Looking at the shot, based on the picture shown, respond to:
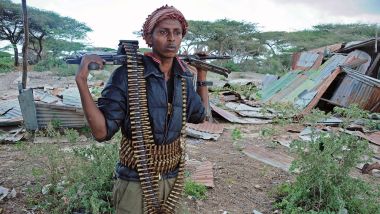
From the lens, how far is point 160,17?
208cm

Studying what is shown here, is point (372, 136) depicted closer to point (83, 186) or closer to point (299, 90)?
point (299, 90)

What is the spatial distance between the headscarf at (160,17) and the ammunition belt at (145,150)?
0.35 ft

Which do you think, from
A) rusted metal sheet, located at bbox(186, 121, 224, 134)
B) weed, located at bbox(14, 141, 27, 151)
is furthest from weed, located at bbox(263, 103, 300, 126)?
weed, located at bbox(14, 141, 27, 151)

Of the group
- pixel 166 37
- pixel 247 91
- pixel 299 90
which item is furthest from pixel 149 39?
pixel 247 91

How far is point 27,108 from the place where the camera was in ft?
23.6

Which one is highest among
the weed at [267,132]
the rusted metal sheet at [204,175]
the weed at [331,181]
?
the weed at [331,181]

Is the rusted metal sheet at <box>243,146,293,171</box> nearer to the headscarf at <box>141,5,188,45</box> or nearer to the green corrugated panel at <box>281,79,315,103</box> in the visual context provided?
the headscarf at <box>141,5,188,45</box>

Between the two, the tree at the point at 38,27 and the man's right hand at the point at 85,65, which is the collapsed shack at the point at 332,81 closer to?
the man's right hand at the point at 85,65

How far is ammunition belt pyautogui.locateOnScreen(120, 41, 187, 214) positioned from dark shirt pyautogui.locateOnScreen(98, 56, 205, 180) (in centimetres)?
3

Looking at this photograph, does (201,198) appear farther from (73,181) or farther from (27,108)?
(27,108)

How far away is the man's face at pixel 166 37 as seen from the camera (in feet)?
6.92

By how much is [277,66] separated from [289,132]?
19.2 meters

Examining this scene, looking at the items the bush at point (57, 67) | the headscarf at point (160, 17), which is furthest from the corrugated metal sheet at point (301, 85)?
the bush at point (57, 67)

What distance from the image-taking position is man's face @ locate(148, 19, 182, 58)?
211 centimetres
